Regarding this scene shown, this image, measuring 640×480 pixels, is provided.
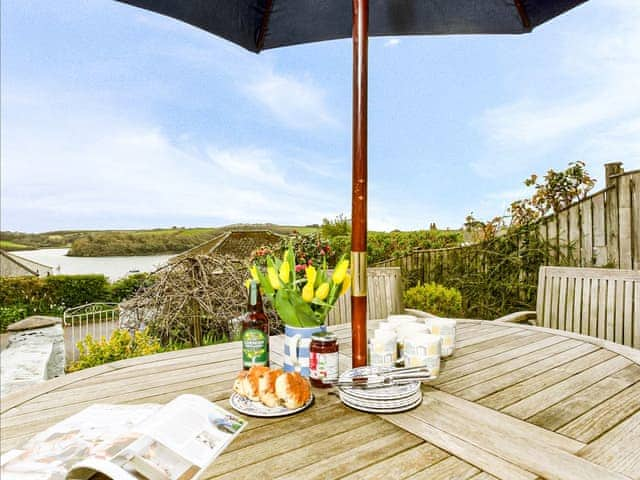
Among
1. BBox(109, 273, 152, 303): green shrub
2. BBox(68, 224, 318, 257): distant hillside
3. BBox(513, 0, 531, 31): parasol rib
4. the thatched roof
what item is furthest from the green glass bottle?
BBox(109, 273, 152, 303): green shrub

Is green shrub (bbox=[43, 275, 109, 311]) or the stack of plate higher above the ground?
the stack of plate

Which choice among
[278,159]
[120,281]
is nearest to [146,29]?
[278,159]

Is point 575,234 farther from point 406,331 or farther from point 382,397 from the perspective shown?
point 382,397

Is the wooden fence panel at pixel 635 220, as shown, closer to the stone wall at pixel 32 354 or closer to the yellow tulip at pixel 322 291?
the yellow tulip at pixel 322 291

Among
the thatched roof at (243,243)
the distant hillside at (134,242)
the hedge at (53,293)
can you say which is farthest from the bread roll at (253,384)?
the distant hillside at (134,242)

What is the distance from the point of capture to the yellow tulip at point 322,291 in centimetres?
102

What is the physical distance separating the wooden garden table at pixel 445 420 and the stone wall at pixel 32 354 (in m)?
3.20

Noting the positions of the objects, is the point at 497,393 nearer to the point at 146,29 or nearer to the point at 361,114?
the point at 361,114

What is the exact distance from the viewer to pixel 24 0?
228 inches

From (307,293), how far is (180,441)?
1.46ft

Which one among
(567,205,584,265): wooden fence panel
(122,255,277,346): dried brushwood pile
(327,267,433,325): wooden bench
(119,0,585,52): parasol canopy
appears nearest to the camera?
(119,0,585,52): parasol canopy

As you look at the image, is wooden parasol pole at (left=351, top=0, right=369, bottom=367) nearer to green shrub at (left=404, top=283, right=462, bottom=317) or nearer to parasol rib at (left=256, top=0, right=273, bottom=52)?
parasol rib at (left=256, top=0, right=273, bottom=52)

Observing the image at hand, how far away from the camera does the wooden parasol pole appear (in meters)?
1.04

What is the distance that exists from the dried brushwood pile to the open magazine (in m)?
2.90
